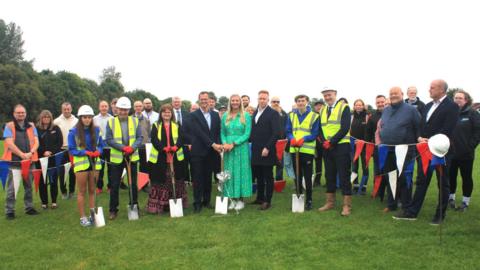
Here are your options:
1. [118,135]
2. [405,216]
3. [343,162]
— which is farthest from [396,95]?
[118,135]

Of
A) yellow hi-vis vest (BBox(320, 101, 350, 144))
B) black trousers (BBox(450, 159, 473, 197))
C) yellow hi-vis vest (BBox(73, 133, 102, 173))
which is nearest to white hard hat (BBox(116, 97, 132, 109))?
yellow hi-vis vest (BBox(73, 133, 102, 173))

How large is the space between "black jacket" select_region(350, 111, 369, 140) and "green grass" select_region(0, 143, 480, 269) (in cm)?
217

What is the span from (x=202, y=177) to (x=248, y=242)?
220cm

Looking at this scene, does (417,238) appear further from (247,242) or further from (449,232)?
(247,242)

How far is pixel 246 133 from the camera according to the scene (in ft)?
23.2

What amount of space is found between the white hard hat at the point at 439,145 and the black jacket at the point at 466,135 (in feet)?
5.66

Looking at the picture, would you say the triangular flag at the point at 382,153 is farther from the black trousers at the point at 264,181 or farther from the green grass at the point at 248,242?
the black trousers at the point at 264,181

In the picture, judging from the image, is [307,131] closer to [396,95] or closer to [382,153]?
[382,153]

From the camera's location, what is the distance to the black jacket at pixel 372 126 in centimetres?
823

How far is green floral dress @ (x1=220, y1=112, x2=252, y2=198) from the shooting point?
7109 millimetres

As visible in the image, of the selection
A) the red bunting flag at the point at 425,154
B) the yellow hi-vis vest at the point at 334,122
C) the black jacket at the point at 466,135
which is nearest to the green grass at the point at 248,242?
the red bunting flag at the point at 425,154

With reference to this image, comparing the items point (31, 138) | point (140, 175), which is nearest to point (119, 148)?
point (140, 175)

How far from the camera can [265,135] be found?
7168mm

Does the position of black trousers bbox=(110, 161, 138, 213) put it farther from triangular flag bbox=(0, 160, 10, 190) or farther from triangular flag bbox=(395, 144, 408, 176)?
triangular flag bbox=(395, 144, 408, 176)
